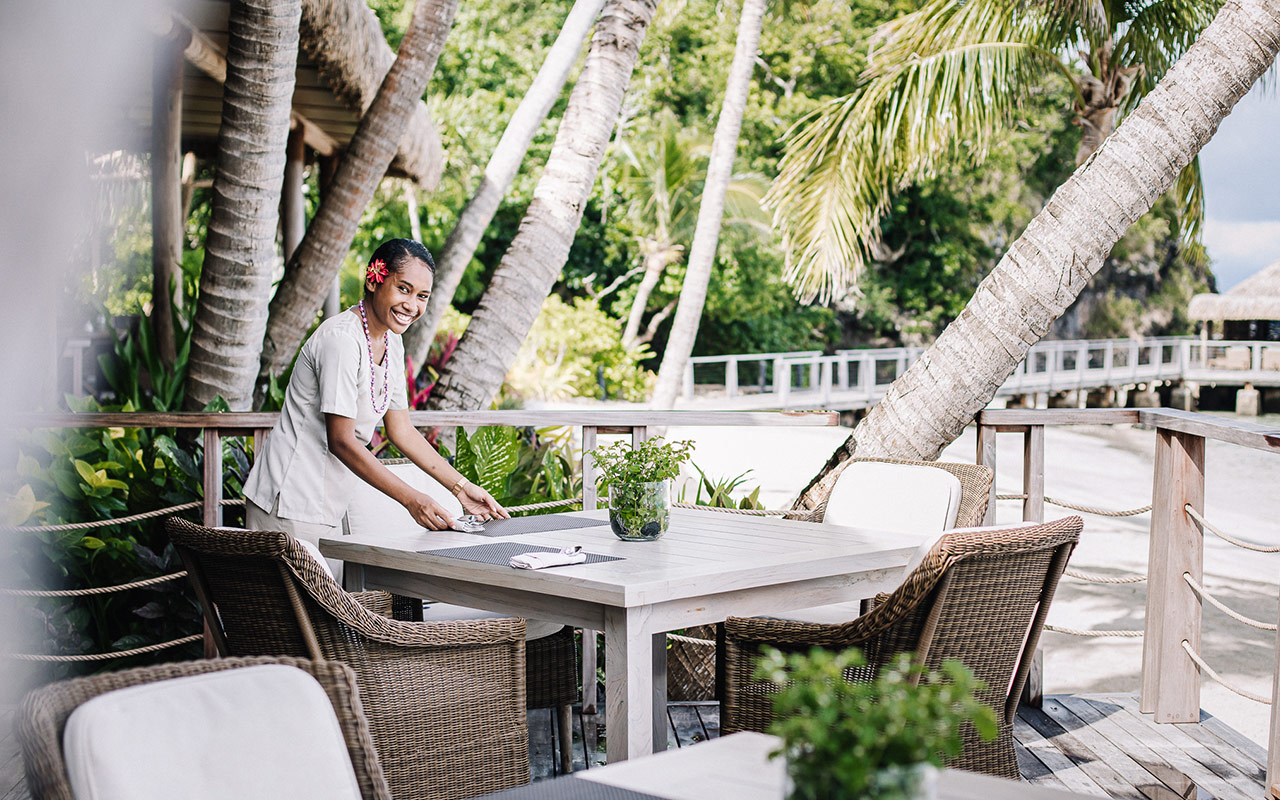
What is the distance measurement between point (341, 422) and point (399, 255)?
51 cm

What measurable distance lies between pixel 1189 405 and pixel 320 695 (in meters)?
34.6

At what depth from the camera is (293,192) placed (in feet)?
31.1

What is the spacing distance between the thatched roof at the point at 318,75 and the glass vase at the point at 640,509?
11.4 feet

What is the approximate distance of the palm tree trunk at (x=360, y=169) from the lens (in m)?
5.35

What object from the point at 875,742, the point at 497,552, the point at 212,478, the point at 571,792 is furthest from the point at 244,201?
the point at 875,742

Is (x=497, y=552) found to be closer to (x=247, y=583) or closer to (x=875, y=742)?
(x=247, y=583)

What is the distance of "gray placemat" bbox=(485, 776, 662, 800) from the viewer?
139 cm

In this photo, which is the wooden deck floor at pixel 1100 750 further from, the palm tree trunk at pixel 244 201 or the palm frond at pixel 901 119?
the palm frond at pixel 901 119

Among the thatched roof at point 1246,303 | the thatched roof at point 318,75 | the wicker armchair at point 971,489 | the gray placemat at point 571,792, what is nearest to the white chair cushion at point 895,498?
the wicker armchair at point 971,489

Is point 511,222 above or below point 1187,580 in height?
above

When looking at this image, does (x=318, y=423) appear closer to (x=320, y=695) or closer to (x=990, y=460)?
(x=320, y=695)

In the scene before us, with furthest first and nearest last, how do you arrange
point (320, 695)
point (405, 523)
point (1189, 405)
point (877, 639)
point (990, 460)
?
point (1189, 405)
point (990, 460)
point (405, 523)
point (877, 639)
point (320, 695)

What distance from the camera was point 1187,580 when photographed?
3.77m

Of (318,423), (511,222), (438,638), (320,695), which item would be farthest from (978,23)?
(511,222)
